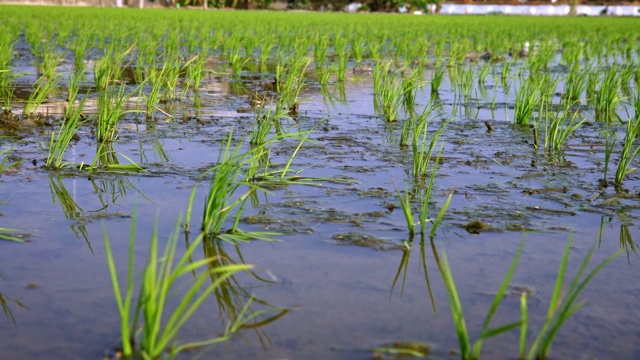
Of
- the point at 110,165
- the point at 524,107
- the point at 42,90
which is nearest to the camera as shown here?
the point at 110,165

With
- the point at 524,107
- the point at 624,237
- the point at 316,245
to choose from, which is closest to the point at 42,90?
the point at 316,245

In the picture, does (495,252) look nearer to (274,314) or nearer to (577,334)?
(577,334)

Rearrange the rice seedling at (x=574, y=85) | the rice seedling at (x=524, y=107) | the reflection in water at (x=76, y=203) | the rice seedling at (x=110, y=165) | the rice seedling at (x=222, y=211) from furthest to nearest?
the rice seedling at (x=574, y=85)
the rice seedling at (x=524, y=107)
the rice seedling at (x=110, y=165)
the reflection in water at (x=76, y=203)
the rice seedling at (x=222, y=211)

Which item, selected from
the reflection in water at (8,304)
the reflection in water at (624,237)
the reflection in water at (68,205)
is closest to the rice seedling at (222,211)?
the reflection in water at (68,205)

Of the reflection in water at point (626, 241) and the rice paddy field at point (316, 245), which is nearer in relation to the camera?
the rice paddy field at point (316, 245)

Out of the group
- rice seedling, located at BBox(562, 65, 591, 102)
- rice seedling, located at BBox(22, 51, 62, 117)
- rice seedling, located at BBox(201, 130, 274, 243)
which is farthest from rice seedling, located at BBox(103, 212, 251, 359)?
rice seedling, located at BBox(562, 65, 591, 102)

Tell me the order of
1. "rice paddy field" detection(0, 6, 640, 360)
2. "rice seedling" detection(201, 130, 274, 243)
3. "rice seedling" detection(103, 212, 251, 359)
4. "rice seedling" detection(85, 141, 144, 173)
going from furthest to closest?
"rice seedling" detection(85, 141, 144, 173)
"rice seedling" detection(201, 130, 274, 243)
"rice paddy field" detection(0, 6, 640, 360)
"rice seedling" detection(103, 212, 251, 359)

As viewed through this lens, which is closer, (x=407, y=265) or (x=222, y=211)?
(x=407, y=265)

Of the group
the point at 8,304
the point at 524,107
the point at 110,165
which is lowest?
the point at 8,304

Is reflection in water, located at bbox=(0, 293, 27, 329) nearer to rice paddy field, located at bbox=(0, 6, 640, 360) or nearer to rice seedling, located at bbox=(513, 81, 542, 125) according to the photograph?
rice paddy field, located at bbox=(0, 6, 640, 360)

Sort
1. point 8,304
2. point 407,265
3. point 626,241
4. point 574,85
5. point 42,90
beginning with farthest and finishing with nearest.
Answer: point 574,85 < point 42,90 < point 626,241 < point 407,265 < point 8,304

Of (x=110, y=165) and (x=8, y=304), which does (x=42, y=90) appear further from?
(x=8, y=304)

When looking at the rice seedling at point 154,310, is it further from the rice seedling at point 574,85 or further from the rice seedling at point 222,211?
the rice seedling at point 574,85

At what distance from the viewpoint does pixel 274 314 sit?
2.00 meters
